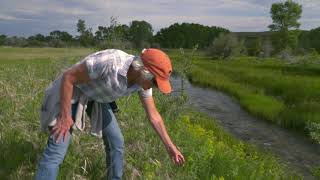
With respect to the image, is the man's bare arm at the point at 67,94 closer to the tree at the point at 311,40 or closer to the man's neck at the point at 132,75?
the man's neck at the point at 132,75

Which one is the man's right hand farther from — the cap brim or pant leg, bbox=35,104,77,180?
the cap brim

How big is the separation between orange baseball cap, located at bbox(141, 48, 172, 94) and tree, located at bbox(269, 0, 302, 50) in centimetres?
7256

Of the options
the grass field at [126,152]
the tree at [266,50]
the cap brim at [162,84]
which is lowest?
the tree at [266,50]

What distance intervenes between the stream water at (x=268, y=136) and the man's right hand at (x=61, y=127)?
7726mm

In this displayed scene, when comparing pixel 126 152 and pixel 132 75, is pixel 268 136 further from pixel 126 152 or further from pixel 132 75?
pixel 132 75

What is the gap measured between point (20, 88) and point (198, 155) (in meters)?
4.75

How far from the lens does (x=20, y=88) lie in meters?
9.77

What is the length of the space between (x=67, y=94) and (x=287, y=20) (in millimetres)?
74441

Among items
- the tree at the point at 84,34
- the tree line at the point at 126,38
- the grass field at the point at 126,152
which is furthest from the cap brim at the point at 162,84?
the tree at the point at 84,34

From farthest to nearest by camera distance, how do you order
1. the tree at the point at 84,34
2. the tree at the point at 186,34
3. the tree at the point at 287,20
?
the tree at the point at 186,34 < the tree at the point at 287,20 < the tree at the point at 84,34

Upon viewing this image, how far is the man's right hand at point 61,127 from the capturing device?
4219mm

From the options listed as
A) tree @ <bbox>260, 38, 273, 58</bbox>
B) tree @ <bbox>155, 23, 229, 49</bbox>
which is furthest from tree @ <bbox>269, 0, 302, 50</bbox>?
tree @ <bbox>155, 23, 229, 49</bbox>

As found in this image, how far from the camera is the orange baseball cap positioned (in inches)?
157

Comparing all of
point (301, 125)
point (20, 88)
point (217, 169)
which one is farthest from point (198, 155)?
point (301, 125)
